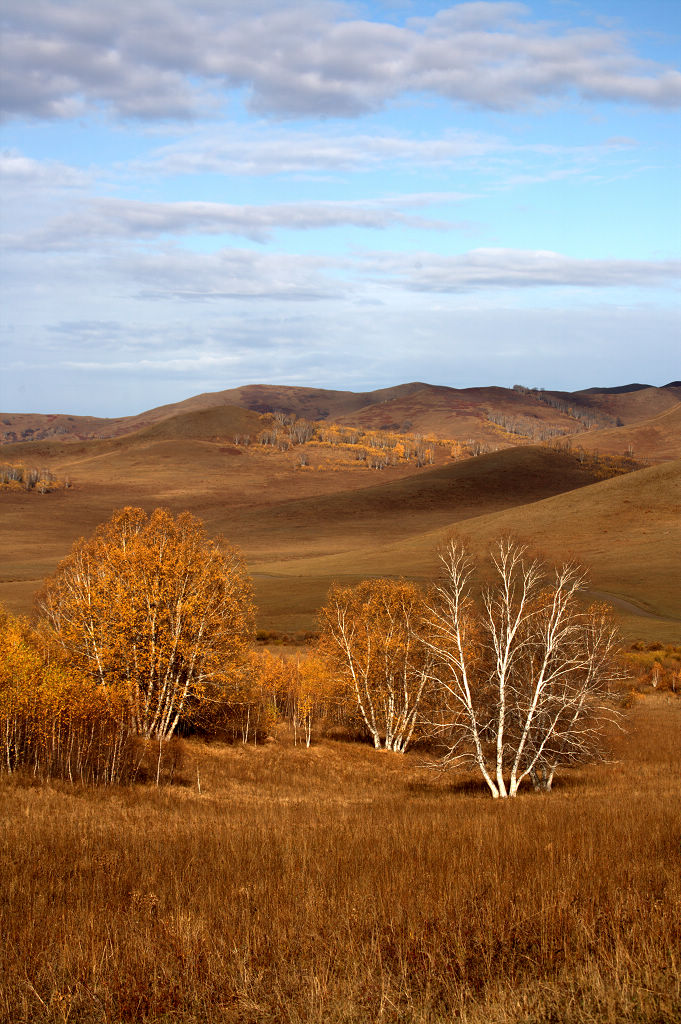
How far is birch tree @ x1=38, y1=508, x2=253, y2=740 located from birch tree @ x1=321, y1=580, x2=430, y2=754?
683cm

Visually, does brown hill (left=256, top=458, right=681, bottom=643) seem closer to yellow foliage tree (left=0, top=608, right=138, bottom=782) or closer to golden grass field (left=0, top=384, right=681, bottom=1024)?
yellow foliage tree (left=0, top=608, right=138, bottom=782)

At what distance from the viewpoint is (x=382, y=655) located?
131ft

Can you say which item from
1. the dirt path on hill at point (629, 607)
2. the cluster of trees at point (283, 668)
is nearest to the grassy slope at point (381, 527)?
the dirt path on hill at point (629, 607)

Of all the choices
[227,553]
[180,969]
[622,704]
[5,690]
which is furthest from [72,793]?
[622,704]

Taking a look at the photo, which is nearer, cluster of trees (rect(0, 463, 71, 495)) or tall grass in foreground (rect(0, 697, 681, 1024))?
tall grass in foreground (rect(0, 697, 681, 1024))

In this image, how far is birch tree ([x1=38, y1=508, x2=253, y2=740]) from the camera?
3158 cm

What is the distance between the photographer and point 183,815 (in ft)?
54.7

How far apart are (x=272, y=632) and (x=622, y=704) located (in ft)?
113

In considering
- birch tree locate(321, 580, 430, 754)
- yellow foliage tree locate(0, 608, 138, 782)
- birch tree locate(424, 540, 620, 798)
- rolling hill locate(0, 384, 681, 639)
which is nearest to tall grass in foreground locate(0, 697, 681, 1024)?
yellow foliage tree locate(0, 608, 138, 782)

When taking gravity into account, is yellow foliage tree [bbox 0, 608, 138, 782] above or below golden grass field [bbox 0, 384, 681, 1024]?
below

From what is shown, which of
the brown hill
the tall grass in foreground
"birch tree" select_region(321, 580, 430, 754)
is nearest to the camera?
the tall grass in foreground

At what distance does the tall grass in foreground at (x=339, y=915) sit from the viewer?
6246 mm

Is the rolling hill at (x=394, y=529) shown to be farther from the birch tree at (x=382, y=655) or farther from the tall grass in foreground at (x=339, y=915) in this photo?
the tall grass in foreground at (x=339, y=915)

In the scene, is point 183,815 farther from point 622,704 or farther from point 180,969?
point 622,704
